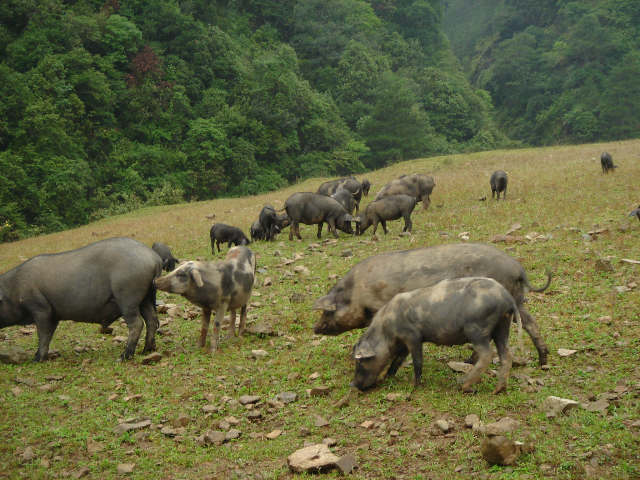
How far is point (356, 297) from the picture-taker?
7977mm

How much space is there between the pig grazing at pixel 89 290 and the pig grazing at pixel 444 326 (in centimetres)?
365

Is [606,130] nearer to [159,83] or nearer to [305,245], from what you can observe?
[159,83]

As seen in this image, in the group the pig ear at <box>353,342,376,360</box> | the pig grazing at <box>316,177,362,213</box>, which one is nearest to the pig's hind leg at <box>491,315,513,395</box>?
the pig ear at <box>353,342,376,360</box>

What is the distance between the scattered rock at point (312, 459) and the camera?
518 cm

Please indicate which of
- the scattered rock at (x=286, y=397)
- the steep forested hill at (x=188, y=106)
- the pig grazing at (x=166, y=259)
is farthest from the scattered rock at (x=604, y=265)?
the steep forested hill at (x=188, y=106)

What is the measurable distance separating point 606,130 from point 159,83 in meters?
45.1

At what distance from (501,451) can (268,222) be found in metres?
12.5

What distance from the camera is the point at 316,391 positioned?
22.6ft

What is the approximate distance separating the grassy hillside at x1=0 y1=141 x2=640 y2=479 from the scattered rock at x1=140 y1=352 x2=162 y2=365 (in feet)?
0.32

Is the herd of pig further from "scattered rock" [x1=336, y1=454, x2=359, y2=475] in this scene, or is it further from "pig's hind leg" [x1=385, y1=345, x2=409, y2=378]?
"scattered rock" [x1=336, y1=454, x2=359, y2=475]

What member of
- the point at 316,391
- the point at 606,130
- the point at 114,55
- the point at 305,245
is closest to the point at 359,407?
the point at 316,391

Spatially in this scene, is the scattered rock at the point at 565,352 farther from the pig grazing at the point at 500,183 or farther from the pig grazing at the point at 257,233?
the pig grazing at the point at 500,183

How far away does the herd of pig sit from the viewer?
6.43m

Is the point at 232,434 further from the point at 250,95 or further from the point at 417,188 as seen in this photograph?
the point at 250,95
